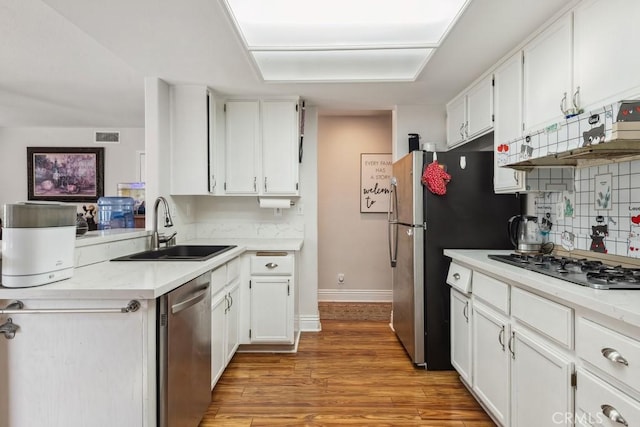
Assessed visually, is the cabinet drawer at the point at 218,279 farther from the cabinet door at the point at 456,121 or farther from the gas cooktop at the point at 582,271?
the cabinet door at the point at 456,121

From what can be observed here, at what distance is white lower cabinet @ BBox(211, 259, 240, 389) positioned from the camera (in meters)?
2.07

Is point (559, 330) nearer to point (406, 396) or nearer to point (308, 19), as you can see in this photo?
point (406, 396)

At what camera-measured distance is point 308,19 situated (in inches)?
81.4

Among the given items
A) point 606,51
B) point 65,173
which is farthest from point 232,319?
point 65,173

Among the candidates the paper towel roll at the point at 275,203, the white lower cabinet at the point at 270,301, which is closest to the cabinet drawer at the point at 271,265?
the white lower cabinet at the point at 270,301

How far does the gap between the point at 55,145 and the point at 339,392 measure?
523 centimetres

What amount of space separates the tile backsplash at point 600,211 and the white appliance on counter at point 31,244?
261cm

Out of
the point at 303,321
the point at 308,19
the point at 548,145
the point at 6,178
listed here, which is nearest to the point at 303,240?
the point at 303,321

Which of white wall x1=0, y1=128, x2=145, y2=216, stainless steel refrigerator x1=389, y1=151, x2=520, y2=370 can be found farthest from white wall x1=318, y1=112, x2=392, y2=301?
white wall x1=0, y1=128, x2=145, y2=216

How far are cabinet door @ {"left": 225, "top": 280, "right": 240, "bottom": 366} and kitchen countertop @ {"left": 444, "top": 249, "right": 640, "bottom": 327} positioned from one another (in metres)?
1.68

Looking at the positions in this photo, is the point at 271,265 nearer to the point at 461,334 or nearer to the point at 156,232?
the point at 156,232

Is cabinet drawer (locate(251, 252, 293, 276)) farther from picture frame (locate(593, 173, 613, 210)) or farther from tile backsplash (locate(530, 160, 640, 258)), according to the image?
picture frame (locate(593, 173, 613, 210))

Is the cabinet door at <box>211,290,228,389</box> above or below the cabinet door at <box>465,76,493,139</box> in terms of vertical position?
below

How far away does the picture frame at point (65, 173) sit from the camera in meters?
4.78
